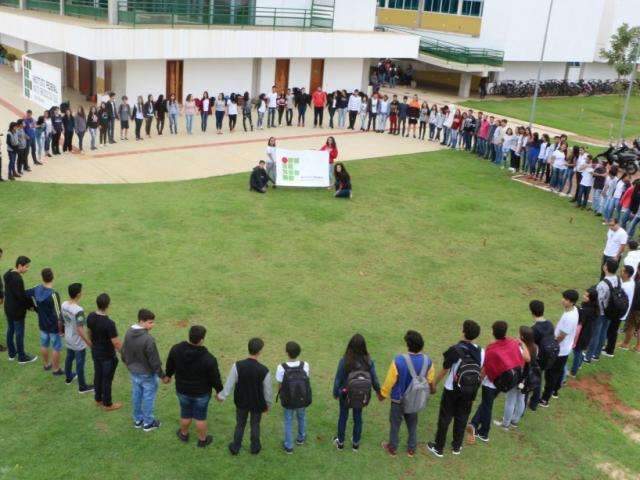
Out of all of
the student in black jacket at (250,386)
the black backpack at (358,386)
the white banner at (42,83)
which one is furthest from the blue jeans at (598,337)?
the white banner at (42,83)

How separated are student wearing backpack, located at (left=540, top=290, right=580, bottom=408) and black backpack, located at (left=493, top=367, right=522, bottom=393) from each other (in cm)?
115

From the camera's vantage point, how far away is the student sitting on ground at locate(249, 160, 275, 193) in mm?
17438

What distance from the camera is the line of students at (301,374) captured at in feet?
23.8

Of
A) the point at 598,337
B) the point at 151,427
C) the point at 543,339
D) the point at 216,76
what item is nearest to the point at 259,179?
the point at 598,337

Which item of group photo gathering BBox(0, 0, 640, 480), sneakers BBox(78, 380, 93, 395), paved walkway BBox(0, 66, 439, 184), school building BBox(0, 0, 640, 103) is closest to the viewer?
group photo gathering BBox(0, 0, 640, 480)

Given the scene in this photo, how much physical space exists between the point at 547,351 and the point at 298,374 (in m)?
3.19

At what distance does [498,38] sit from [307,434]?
36366mm

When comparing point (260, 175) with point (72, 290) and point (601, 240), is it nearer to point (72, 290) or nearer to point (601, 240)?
point (601, 240)

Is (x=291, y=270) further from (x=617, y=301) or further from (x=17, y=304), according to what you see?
(x=617, y=301)

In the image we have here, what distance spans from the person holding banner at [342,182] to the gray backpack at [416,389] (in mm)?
10320

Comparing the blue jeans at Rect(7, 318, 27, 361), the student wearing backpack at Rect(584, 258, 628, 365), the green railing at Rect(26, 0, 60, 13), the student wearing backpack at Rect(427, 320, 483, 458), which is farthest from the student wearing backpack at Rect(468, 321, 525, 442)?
the green railing at Rect(26, 0, 60, 13)

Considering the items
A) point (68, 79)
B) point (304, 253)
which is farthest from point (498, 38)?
point (304, 253)

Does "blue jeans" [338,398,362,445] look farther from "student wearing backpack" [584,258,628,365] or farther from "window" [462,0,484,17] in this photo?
"window" [462,0,484,17]

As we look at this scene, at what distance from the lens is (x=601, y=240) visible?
1592cm
